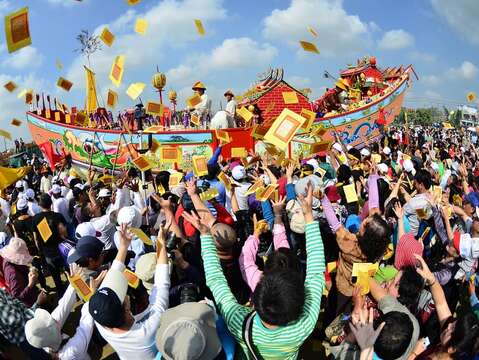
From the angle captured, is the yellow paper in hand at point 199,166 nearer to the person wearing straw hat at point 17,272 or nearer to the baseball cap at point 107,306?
the person wearing straw hat at point 17,272

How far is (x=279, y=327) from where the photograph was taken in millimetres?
1867

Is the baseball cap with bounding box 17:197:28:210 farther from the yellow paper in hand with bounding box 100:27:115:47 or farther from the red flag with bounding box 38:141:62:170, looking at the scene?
the red flag with bounding box 38:141:62:170

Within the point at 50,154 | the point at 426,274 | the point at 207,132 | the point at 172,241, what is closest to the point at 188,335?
the point at 426,274

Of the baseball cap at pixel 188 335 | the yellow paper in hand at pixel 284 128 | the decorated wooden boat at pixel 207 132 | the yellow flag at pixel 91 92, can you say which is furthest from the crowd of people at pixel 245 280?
the yellow flag at pixel 91 92

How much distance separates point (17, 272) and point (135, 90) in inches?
129

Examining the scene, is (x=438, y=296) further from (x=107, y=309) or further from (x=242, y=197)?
(x=242, y=197)

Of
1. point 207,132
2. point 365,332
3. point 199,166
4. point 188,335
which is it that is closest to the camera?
point 188,335

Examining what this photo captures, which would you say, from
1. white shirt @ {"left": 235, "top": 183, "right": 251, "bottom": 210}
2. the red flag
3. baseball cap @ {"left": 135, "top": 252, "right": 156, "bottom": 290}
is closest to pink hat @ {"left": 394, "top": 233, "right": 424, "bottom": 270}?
baseball cap @ {"left": 135, "top": 252, "right": 156, "bottom": 290}

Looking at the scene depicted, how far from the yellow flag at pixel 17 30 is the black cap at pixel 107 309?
186 centimetres

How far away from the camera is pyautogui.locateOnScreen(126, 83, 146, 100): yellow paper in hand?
5.73 m

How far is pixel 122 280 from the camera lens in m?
2.22

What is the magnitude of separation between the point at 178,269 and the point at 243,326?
115 cm

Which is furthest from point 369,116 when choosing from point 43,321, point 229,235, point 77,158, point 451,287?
point 43,321

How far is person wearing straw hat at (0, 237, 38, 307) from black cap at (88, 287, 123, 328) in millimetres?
1731
